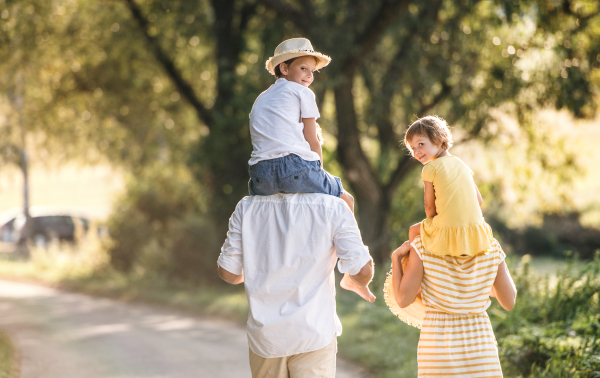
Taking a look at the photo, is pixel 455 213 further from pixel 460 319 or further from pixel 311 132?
pixel 311 132

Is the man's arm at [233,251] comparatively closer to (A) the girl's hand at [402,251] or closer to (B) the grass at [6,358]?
(A) the girl's hand at [402,251]

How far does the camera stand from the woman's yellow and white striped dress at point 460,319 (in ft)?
9.19

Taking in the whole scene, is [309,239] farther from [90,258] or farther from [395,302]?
[90,258]

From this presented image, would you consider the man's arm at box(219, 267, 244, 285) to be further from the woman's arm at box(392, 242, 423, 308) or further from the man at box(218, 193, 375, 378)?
the woman's arm at box(392, 242, 423, 308)

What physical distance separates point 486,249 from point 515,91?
7.67 metres

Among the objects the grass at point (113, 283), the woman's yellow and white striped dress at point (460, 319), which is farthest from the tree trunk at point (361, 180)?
the woman's yellow and white striped dress at point (460, 319)

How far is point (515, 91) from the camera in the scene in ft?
31.9

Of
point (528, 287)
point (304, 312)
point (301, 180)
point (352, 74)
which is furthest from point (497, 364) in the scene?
point (352, 74)

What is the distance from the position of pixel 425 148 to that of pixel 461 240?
0.50 meters

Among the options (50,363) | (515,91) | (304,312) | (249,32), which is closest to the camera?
(304,312)

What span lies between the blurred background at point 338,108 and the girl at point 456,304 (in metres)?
2.32

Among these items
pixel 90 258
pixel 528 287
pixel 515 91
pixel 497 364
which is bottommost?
pixel 90 258

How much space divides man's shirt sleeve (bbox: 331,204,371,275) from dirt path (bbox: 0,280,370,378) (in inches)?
131

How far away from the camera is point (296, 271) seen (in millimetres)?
2740
